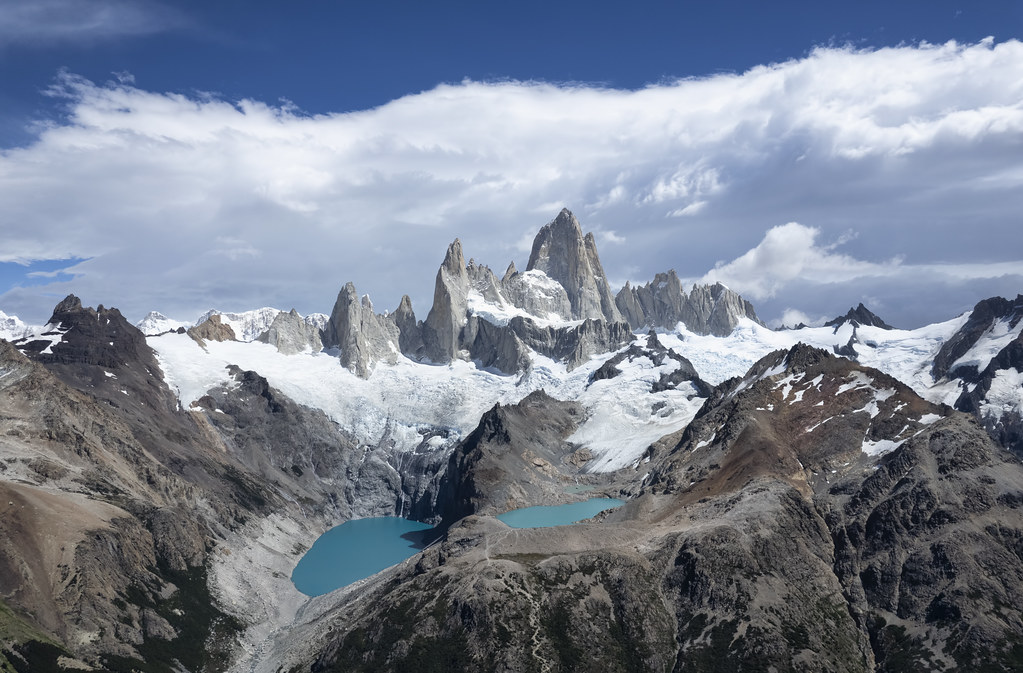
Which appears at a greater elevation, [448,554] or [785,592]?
[448,554]

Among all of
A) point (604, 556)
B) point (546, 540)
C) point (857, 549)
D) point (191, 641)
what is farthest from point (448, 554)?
point (857, 549)

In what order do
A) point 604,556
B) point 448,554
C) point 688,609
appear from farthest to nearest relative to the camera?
point 448,554
point 604,556
point 688,609

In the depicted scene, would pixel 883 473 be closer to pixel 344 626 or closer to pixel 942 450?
pixel 942 450

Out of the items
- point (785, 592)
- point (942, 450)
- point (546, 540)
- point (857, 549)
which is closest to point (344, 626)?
point (546, 540)

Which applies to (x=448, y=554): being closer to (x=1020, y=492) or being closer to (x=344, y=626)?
(x=344, y=626)

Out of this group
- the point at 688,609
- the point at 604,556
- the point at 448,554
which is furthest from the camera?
the point at 448,554

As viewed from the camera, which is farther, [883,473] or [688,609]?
[883,473]

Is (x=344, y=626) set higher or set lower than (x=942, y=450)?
lower

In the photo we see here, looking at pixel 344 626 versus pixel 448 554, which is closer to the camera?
pixel 344 626
